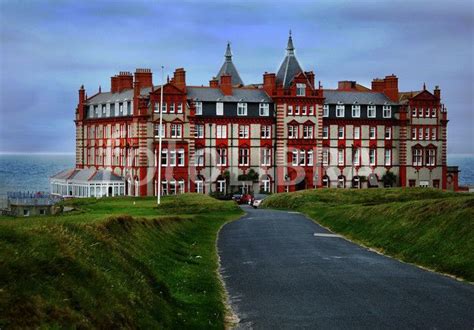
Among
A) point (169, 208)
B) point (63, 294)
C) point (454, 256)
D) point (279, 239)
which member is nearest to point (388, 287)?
point (454, 256)

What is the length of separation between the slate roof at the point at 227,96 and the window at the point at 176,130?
15.2 ft

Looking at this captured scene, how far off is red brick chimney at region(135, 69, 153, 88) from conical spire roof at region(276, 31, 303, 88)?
16683 millimetres

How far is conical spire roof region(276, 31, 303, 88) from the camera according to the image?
10619cm

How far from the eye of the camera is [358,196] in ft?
244

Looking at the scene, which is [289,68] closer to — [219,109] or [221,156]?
[219,109]

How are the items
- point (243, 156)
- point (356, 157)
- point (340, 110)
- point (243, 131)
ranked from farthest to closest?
point (356, 157) < point (340, 110) < point (243, 156) < point (243, 131)

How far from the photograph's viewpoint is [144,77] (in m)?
105

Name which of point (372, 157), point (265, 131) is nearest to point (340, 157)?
point (372, 157)

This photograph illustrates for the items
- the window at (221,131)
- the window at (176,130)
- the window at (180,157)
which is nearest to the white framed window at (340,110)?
the window at (221,131)

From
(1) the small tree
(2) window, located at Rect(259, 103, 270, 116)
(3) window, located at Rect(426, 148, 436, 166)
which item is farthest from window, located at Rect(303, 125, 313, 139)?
(3) window, located at Rect(426, 148, 436, 166)

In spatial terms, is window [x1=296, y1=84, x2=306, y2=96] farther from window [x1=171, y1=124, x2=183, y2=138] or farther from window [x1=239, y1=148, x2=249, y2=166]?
window [x1=171, y1=124, x2=183, y2=138]

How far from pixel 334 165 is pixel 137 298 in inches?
3631

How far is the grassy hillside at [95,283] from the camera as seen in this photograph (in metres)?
14.2

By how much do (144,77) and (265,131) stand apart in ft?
55.4
